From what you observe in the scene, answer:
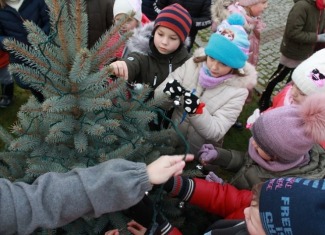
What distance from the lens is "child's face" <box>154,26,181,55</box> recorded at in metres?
2.86

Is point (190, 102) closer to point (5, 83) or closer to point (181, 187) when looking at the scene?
point (181, 187)

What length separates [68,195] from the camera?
4.30 ft

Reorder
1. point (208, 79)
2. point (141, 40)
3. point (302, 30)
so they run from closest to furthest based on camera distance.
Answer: point (208, 79), point (141, 40), point (302, 30)

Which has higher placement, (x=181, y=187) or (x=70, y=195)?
(x=70, y=195)

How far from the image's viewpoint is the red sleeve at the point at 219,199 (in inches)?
86.1

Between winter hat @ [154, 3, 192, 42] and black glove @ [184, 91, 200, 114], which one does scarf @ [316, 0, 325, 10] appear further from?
black glove @ [184, 91, 200, 114]

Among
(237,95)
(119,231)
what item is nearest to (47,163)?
(119,231)

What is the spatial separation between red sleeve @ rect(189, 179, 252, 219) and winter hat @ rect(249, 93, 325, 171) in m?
0.33

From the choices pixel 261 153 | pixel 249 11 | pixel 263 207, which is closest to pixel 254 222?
pixel 263 207

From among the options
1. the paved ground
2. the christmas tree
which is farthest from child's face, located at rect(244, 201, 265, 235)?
the paved ground

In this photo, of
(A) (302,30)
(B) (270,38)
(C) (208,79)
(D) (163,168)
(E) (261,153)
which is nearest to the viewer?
(D) (163,168)

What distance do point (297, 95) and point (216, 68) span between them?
81cm

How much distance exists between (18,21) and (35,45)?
206 cm

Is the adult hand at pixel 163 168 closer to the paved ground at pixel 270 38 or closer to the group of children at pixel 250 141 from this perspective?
the group of children at pixel 250 141
